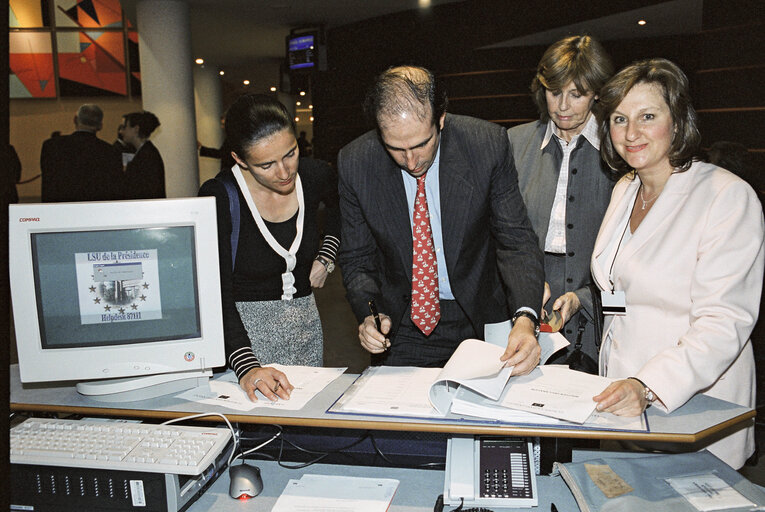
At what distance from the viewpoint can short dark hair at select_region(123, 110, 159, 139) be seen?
5.26 m

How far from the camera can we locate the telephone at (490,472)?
A: 1.42 m

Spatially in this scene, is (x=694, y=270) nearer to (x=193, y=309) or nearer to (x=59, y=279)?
(x=193, y=309)

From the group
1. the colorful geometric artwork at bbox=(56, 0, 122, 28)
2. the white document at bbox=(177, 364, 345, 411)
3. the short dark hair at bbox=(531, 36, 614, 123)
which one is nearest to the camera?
the white document at bbox=(177, 364, 345, 411)

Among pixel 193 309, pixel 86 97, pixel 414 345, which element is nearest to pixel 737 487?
pixel 414 345

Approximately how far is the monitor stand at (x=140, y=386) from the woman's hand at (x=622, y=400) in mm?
1022

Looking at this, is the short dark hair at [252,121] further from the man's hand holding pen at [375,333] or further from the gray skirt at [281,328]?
the man's hand holding pen at [375,333]

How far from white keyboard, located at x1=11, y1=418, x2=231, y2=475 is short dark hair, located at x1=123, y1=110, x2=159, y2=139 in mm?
4183

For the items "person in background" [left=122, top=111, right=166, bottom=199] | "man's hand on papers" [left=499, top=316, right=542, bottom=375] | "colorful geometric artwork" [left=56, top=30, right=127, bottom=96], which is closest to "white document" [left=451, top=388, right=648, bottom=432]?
"man's hand on papers" [left=499, top=316, right=542, bottom=375]

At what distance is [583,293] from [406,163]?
82 centimetres

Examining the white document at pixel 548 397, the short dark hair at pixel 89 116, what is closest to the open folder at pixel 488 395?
the white document at pixel 548 397

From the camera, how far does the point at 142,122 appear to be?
5293mm

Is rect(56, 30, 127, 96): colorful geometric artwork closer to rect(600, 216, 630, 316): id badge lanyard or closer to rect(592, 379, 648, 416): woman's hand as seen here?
rect(600, 216, 630, 316): id badge lanyard

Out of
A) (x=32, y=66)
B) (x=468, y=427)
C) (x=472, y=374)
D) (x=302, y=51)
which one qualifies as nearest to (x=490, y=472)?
(x=468, y=427)

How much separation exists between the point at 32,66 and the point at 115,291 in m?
10.3
